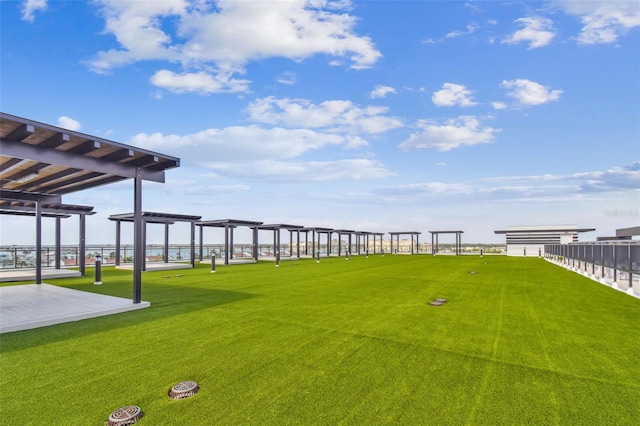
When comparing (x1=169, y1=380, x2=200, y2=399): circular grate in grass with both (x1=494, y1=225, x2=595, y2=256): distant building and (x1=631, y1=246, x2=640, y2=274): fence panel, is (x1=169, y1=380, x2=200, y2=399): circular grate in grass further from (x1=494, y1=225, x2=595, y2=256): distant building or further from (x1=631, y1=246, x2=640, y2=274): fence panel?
(x1=494, y1=225, x2=595, y2=256): distant building

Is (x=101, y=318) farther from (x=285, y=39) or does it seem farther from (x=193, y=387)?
(x=285, y=39)

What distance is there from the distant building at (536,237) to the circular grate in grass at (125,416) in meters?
42.8

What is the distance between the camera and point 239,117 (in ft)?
50.5

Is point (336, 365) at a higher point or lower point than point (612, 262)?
lower

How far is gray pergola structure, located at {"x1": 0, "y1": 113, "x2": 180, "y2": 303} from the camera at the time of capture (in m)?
6.63

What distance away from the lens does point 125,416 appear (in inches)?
119

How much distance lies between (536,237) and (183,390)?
4490 centimetres

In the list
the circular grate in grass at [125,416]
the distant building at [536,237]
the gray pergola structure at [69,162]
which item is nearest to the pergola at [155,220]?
the gray pergola structure at [69,162]

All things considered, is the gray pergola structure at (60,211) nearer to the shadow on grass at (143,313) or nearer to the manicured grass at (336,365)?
the shadow on grass at (143,313)

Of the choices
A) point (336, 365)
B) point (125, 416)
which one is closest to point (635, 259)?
point (336, 365)

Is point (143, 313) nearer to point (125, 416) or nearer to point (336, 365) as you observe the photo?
point (125, 416)

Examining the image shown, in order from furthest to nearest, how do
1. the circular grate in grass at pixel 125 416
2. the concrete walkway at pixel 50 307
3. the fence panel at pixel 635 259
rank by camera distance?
the fence panel at pixel 635 259 → the concrete walkway at pixel 50 307 → the circular grate in grass at pixel 125 416

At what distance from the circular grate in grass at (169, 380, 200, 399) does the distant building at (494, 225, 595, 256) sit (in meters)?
42.2

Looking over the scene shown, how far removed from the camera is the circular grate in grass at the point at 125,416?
2.94m
